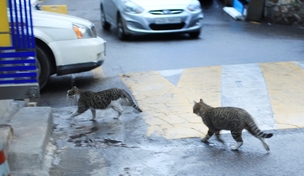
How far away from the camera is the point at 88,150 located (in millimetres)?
5434

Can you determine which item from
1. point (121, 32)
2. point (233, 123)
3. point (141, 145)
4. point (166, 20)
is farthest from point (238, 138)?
point (121, 32)

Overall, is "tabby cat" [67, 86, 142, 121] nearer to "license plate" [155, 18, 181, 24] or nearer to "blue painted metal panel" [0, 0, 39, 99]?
"blue painted metal panel" [0, 0, 39, 99]

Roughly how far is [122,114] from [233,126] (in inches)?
77.2

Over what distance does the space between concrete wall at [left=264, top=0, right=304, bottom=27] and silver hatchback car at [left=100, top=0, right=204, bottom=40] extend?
4.23m

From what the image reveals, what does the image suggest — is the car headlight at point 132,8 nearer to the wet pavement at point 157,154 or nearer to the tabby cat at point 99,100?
the tabby cat at point 99,100

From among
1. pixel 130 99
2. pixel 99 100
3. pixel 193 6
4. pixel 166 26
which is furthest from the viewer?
pixel 193 6

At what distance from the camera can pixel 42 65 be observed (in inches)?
303

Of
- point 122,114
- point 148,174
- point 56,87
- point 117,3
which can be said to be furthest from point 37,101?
point 117,3

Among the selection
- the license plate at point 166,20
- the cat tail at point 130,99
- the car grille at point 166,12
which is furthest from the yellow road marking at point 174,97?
the car grille at point 166,12

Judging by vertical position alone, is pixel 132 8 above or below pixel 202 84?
above

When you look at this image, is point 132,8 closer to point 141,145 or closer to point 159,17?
point 159,17

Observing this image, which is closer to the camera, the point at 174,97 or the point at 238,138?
the point at 238,138

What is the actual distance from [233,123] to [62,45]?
3.66 metres

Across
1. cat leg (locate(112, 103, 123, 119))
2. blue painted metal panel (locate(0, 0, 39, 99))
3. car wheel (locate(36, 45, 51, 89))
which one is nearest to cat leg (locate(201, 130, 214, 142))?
cat leg (locate(112, 103, 123, 119))
